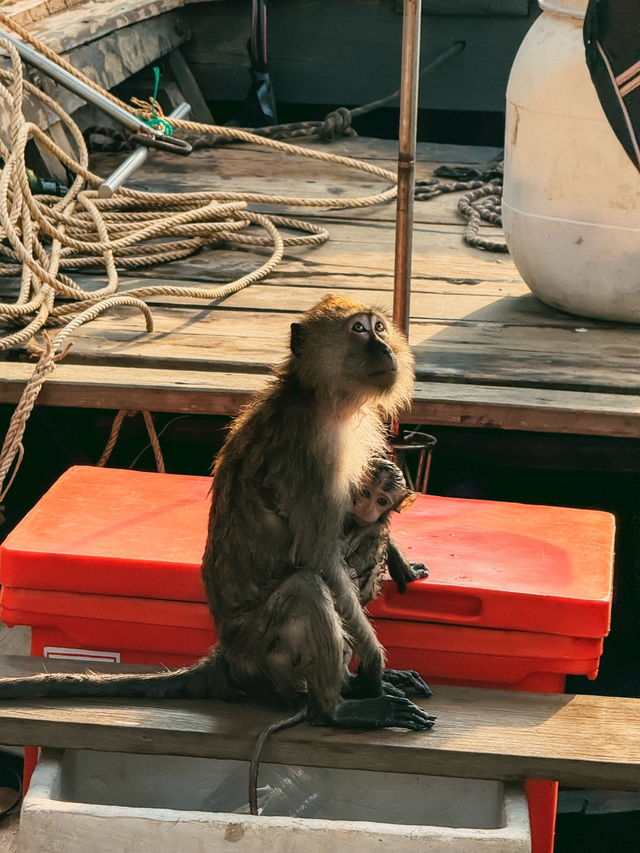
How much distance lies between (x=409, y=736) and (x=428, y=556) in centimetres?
43

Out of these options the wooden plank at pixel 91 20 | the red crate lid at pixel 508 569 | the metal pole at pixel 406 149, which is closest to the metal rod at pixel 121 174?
the wooden plank at pixel 91 20

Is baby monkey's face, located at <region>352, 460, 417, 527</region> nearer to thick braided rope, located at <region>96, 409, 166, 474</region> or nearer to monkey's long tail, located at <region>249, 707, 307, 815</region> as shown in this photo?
monkey's long tail, located at <region>249, 707, 307, 815</region>

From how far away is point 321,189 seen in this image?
16.2 ft

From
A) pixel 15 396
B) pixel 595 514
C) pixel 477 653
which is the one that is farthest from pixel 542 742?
pixel 15 396

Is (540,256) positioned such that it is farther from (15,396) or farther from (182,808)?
(182,808)

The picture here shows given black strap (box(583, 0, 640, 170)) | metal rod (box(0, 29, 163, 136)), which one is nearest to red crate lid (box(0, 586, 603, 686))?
black strap (box(583, 0, 640, 170))

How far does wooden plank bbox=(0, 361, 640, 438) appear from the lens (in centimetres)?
294

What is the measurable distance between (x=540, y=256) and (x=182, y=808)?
74.0 inches

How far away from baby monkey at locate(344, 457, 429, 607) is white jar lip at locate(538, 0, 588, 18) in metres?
1.59

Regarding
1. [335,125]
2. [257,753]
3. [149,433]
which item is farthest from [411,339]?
[335,125]

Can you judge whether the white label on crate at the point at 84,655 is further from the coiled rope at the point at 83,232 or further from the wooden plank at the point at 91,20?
the wooden plank at the point at 91,20

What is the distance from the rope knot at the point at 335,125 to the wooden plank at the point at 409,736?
372cm

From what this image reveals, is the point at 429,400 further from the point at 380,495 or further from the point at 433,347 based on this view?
the point at 380,495

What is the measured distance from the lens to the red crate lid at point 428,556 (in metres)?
2.38
